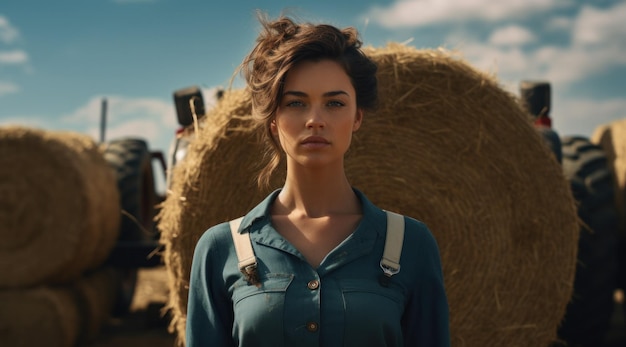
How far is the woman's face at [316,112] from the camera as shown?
206 cm

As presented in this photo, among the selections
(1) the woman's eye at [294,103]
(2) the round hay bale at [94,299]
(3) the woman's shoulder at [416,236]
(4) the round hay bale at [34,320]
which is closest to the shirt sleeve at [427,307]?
(3) the woman's shoulder at [416,236]

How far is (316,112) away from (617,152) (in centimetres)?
583

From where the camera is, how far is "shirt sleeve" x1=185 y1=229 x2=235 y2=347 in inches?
81.2

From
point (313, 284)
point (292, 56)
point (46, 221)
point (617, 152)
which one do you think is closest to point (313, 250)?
point (313, 284)

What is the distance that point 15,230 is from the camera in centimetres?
692

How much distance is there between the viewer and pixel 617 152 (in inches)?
282

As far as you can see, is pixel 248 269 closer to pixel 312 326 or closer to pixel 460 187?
pixel 312 326

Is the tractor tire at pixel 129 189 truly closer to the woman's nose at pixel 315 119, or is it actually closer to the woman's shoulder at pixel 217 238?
the woman's shoulder at pixel 217 238

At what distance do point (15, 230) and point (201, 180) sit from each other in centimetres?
367

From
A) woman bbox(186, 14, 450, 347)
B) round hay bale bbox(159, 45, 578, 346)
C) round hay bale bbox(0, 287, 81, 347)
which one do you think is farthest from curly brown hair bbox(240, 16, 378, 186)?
round hay bale bbox(0, 287, 81, 347)

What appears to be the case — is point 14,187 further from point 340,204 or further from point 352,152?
point 340,204

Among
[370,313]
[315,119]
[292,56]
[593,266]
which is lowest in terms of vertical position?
[593,266]

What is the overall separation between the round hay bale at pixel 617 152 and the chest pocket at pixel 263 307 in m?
5.42

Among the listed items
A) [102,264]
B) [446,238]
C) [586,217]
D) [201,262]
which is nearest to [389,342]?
[201,262]
